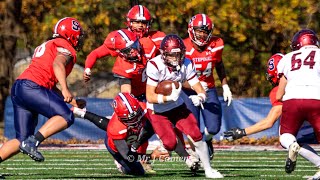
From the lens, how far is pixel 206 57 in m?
10.2

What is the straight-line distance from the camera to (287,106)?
8.38 metres

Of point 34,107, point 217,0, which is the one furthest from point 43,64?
point 217,0

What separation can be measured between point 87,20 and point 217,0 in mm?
2810

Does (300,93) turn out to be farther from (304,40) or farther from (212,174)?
(212,174)

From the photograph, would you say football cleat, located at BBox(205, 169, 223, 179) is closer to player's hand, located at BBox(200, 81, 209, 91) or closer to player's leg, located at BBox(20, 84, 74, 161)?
player's leg, located at BBox(20, 84, 74, 161)

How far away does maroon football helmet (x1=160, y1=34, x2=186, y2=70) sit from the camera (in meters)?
8.72

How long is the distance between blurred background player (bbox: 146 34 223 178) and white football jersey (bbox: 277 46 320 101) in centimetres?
91

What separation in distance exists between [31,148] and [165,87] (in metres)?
1.46

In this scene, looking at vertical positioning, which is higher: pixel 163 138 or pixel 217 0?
pixel 163 138

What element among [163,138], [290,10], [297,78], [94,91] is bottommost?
[94,91]

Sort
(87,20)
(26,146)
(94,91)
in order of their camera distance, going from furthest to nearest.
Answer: (87,20) < (94,91) < (26,146)

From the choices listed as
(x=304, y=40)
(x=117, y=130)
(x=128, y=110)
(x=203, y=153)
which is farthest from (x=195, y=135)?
(x=304, y=40)

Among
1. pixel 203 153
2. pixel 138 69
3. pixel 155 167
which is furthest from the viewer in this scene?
pixel 155 167

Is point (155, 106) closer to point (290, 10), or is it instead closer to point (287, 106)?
point (287, 106)
